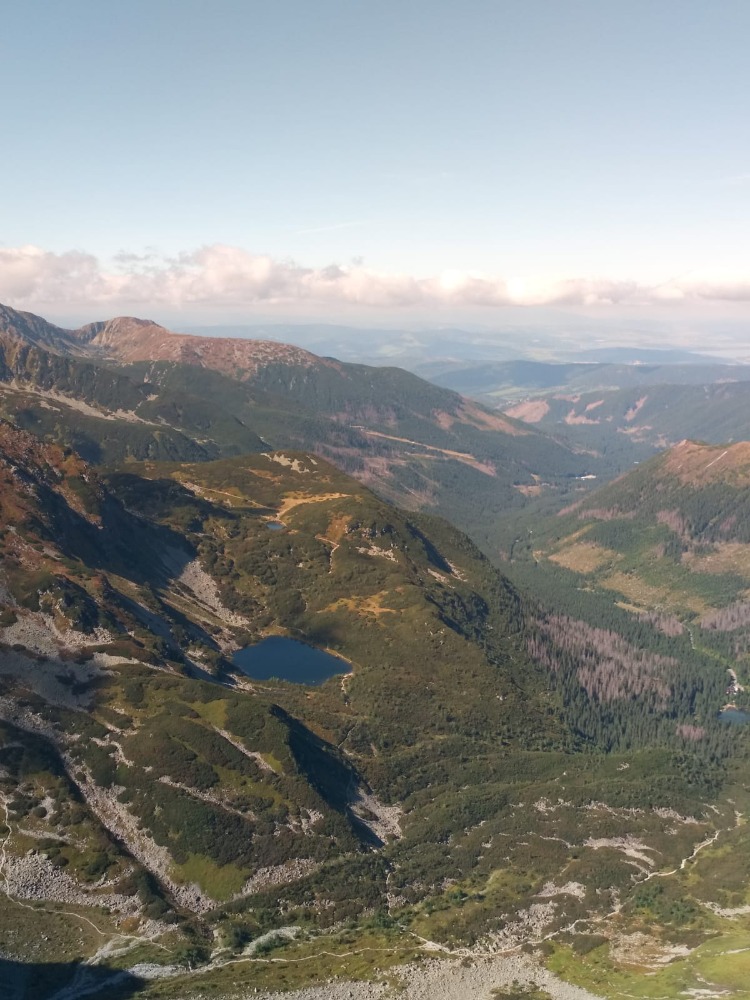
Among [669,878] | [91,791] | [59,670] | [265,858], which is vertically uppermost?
[59,670]

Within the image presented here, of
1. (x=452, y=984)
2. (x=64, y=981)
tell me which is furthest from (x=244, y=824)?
(x=452, y=984)

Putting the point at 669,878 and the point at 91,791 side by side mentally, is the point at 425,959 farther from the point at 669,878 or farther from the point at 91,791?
→ the point at 91,791

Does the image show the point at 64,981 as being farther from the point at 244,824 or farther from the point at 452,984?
the point at 452,984

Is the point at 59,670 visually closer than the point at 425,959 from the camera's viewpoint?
No

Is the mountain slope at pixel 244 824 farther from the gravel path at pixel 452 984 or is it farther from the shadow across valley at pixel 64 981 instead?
the gravel path at pixel 452 984

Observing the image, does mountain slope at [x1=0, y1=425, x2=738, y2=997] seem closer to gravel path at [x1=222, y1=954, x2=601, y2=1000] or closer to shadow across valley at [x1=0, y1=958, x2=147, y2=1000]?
shadow across valley at [x1=0, y1=958, x2=147, y2=1000]

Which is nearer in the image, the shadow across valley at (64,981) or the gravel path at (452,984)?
the shadow across valley at (64,981)

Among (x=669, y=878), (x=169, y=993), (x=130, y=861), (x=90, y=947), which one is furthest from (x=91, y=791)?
(x=669, y=878)

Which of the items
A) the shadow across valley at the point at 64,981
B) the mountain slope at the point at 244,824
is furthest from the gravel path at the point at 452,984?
the shadow across valley at the point at 64,981

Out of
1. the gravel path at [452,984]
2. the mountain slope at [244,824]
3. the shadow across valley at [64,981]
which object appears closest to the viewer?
the shadow across valley at [64,981]
